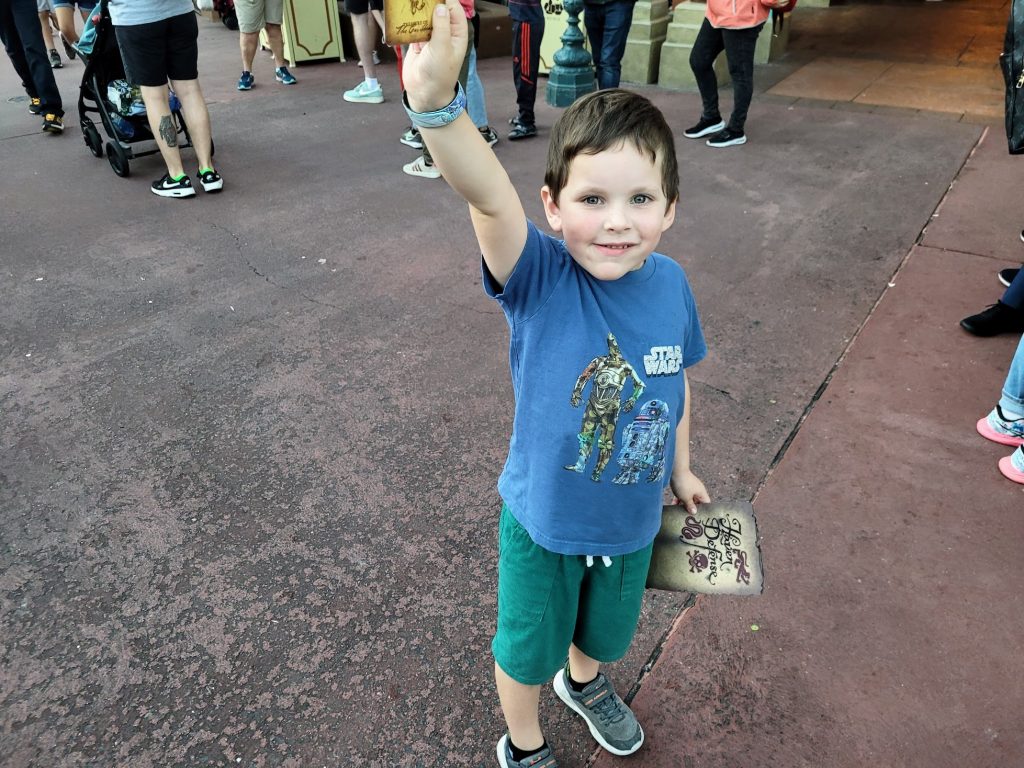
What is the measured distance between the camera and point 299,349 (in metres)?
3.69

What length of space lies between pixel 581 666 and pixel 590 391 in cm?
87

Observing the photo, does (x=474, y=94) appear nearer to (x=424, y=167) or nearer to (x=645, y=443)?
(x=424, y=167)

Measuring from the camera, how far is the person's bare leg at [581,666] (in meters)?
1.96

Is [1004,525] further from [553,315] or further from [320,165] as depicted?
[320,165]

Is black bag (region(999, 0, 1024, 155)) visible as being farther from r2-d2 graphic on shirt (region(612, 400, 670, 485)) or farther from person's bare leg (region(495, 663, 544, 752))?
person's bare leg (region(495, 663, 544, 752))

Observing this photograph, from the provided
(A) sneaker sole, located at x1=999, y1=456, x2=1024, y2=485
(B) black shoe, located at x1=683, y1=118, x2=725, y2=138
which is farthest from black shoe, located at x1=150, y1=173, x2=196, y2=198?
(A) sneaker sole, located at x1=999, y1=456, x2=1024, y2=485

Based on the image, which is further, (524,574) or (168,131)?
(168,131)

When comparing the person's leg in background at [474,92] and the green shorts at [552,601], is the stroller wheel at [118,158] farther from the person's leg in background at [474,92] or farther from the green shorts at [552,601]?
the green shorts at [552,601]

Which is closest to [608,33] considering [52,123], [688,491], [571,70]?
[571,70]

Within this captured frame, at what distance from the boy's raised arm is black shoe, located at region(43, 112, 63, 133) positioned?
22.6 feet

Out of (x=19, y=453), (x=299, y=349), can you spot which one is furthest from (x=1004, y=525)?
(x=19, y=453)

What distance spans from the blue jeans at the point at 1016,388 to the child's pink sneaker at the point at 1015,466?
19 centimetres

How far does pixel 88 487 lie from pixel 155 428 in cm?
38

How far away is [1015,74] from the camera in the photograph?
3254 millimetres
